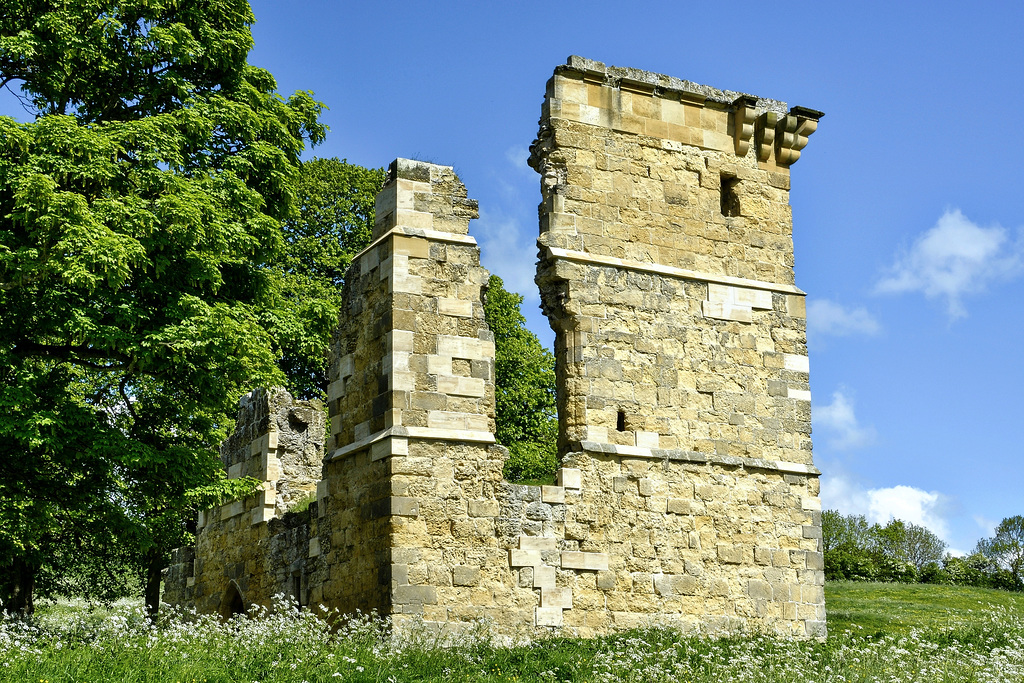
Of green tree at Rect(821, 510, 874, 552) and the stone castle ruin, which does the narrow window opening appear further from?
green tree at Rect(821, 510, 874, 552)

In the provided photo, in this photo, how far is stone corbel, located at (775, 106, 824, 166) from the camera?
47.0ft

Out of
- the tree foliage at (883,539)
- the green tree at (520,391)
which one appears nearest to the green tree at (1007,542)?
the tree foliage at (883,539)

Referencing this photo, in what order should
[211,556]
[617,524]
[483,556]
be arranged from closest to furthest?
[483,556] < [617,524] < [211,556]

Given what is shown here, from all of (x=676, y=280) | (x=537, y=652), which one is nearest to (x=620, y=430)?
(x=676, y=280)

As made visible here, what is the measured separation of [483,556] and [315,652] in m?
2.14

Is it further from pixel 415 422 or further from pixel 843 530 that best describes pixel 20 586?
pixel 843 530

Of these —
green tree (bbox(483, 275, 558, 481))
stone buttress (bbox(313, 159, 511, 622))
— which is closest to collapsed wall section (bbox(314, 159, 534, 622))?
stone buttress (bbox(313, 159, 511, 622))

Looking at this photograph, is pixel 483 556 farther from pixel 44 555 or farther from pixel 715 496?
pixel 44 555

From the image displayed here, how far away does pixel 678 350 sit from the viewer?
12.9 m

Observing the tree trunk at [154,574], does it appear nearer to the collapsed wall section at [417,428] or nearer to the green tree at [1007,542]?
the collapsed wall section at [417,428]

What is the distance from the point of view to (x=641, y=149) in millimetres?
13383

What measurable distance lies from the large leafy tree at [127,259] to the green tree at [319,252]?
3.06 metres

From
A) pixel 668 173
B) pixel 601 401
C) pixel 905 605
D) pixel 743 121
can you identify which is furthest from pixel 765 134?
pixel 905 605

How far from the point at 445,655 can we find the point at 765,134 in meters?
7.69
